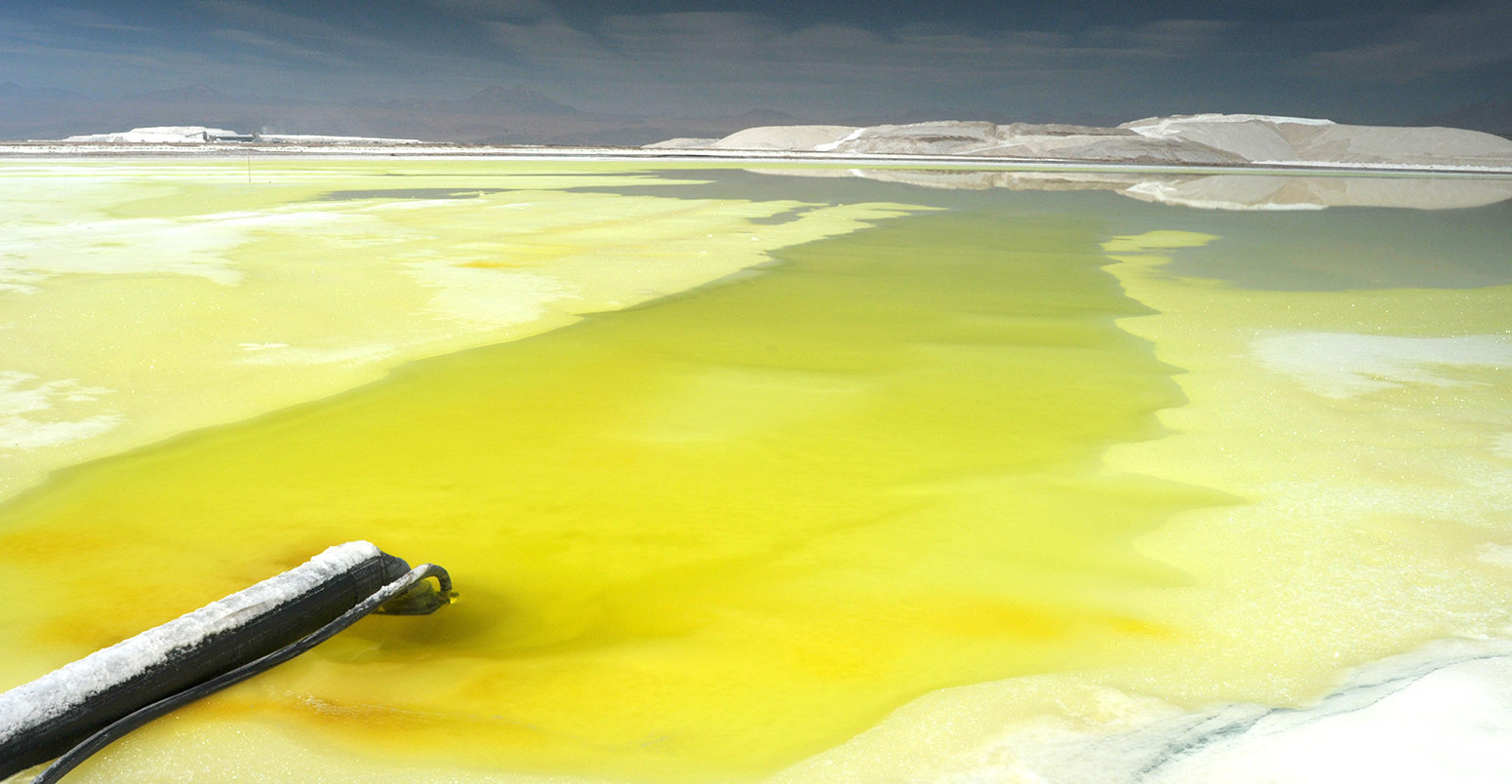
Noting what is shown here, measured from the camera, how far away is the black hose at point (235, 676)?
260 centimetres

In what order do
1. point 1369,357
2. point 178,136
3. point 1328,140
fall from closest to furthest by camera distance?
point 1369,357, point 1328,140, point 178,136

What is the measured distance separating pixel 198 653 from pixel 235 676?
0.15 m

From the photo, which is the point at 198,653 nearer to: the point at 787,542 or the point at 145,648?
the point at 145,648

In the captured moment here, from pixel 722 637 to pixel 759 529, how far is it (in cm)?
93

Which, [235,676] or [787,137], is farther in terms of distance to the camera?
[787,137]

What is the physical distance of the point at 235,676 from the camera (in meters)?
3.03

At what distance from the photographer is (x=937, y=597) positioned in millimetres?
3725

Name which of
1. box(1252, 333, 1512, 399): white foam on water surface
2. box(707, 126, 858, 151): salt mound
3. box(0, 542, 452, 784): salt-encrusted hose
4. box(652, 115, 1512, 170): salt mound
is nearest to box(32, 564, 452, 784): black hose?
box(0, 542, 452, 784): salt-encrusted hose

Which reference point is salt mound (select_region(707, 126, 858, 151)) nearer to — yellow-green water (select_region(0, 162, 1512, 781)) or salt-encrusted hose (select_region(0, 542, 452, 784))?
yellow-green water (select_region(0, 162, 1512, 781))

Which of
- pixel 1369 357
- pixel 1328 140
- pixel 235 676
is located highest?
pixel 1328 140

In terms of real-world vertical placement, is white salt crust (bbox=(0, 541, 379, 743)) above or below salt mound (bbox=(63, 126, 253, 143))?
below

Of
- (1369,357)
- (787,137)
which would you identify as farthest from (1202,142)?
(1369,357)

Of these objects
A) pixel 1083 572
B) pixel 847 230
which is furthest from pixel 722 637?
pixel 847 230

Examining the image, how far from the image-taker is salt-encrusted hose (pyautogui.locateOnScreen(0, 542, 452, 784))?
8.53 ft
